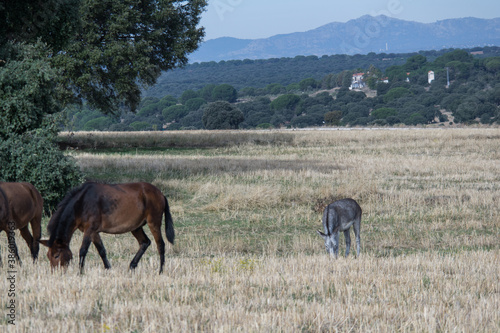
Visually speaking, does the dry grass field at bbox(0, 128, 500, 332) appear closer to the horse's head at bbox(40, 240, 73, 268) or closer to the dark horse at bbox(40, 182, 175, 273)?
the horse's head at bbox(40, 240, 73, 268)

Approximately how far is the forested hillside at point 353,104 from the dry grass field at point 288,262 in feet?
212

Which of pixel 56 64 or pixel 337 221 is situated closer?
pixel 337 221

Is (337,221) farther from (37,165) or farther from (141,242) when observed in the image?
(37,165)

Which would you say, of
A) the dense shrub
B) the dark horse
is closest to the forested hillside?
the dense shrub

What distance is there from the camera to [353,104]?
132 metres

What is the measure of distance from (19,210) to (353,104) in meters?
125

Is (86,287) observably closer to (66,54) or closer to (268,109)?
(66,54)

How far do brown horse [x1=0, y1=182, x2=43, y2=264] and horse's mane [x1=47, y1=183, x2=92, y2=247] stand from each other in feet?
4.36

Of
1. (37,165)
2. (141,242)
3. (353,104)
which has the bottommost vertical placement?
(353,104)

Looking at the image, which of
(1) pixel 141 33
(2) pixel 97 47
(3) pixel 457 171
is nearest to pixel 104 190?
(3) pixel 457 171

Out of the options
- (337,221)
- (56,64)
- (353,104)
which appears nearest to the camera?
(337,221)

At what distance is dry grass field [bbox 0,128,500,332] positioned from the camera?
23.6 feet

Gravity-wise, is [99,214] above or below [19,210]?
above

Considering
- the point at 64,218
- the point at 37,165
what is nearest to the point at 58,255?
the point at 64,218
